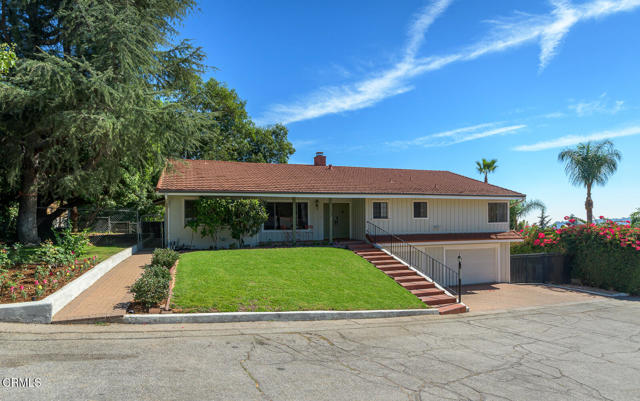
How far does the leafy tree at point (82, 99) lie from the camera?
11750 millimetres

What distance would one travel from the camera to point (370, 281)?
12.6m

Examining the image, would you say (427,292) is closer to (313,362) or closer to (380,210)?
(380,210)

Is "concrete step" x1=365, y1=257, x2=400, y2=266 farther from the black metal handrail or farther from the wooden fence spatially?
the wooden fence

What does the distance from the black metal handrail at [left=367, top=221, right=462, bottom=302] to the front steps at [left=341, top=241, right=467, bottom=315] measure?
107cm

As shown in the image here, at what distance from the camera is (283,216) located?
60.4 ft

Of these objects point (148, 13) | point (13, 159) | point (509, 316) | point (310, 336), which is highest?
point (148, 13)

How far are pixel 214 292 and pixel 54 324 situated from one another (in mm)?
3407

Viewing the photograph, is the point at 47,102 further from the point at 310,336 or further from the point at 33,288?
the point at 310,336

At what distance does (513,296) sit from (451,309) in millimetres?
6207

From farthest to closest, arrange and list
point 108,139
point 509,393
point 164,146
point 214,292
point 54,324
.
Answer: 1. point 164,146
2. point 108,139
3. point 214,292
4. point 54,324
5. point 509,393

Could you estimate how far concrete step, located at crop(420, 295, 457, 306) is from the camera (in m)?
11.9

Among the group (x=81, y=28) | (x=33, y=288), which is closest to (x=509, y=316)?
(x=33, y=288)

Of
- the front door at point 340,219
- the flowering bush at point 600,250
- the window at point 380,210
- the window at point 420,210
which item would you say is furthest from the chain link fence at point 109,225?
the flowering bush at point 600,250
